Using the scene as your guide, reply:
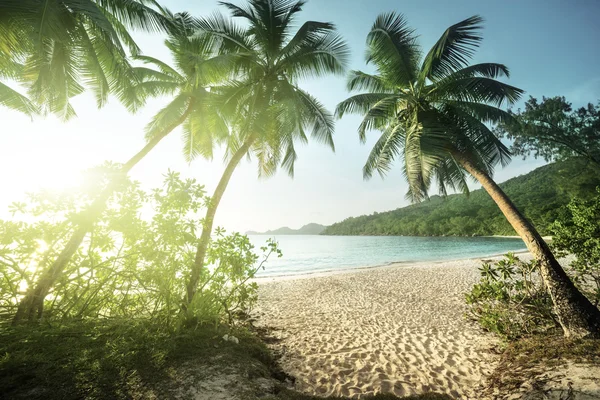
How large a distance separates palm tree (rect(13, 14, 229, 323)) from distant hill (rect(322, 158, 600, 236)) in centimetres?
2084

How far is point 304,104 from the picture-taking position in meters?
8.09

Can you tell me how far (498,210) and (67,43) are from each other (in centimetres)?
8263

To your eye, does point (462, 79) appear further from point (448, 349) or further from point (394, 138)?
point (448, 349)

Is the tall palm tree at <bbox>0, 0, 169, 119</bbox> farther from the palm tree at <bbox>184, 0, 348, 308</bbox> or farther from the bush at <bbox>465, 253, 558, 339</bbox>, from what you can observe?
the bush at <bbox>465, 253, 558, 339</bbox>

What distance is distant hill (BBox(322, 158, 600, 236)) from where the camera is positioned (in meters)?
21.4

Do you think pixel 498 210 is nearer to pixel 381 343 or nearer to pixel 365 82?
pixel 365 82

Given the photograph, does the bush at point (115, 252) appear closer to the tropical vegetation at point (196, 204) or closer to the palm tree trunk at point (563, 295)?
the tropical vegetation at point (196, 204)

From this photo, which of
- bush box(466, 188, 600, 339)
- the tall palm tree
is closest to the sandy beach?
bush box(466, 188, 600, 339)

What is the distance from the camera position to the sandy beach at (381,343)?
13.1 feet

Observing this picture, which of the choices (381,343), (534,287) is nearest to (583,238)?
(534,287)

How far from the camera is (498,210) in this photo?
63.5 metres

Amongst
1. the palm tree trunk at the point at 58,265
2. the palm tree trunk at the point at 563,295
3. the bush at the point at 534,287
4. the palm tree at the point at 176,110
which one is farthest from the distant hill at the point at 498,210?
the palm tree trunk at the point at 58,265

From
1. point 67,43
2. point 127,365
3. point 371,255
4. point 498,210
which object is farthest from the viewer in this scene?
point 498,210

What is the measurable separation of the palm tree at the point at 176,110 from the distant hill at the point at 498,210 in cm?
2084
